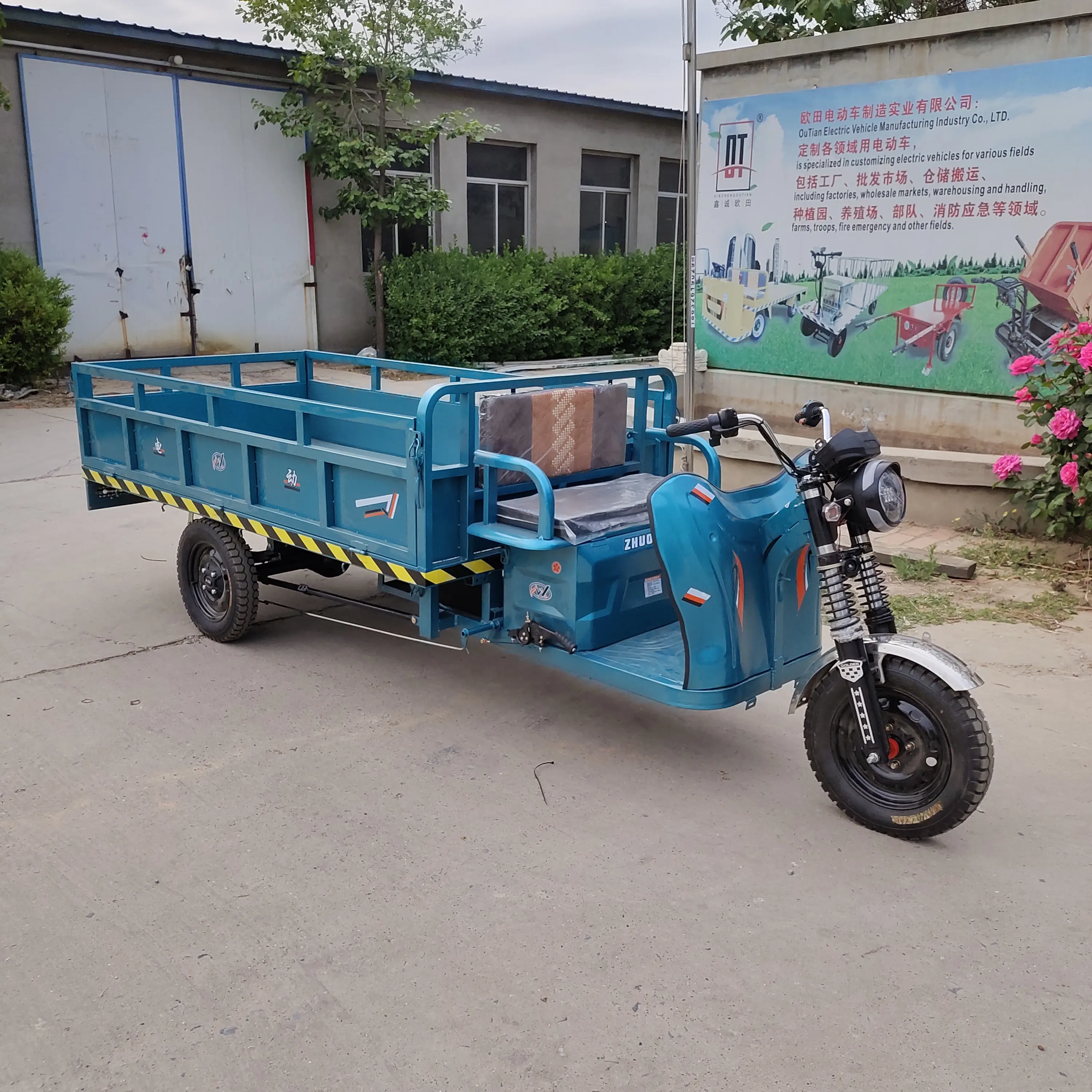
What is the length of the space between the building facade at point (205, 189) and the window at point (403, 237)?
3 cm

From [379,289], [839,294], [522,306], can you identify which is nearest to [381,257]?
[379,289]

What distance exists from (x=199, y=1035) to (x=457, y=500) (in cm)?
229

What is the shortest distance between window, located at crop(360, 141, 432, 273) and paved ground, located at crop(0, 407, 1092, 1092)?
12943mm

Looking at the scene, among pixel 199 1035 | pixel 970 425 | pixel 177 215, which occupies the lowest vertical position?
pixel 199 1035

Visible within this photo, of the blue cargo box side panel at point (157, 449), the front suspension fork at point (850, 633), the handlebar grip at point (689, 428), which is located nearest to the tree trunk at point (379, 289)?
the blue cargo box side panel at point (157, 449)

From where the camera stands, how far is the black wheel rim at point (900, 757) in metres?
3.51

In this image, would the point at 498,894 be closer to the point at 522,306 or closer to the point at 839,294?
the point at 839,294

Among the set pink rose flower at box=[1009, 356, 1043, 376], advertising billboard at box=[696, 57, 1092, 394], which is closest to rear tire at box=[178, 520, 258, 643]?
pink rose flower at box=[1009, 356, 1043, 376]

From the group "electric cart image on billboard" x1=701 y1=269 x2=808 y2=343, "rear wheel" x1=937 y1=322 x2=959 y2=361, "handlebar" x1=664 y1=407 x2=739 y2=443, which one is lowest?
"handlebar" x1=664 y1=407 x2=739 y2=443

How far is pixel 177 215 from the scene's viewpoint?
1479 centimetres

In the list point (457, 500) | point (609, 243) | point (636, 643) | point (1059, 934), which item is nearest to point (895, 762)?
point (1059, 934)

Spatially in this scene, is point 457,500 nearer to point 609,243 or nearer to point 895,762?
point 895,762

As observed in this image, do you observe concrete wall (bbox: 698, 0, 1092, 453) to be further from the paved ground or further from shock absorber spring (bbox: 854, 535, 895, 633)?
shock absorber spring (bbox: 854, 535, 895, 633)

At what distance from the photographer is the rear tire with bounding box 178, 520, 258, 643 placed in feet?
17.5
